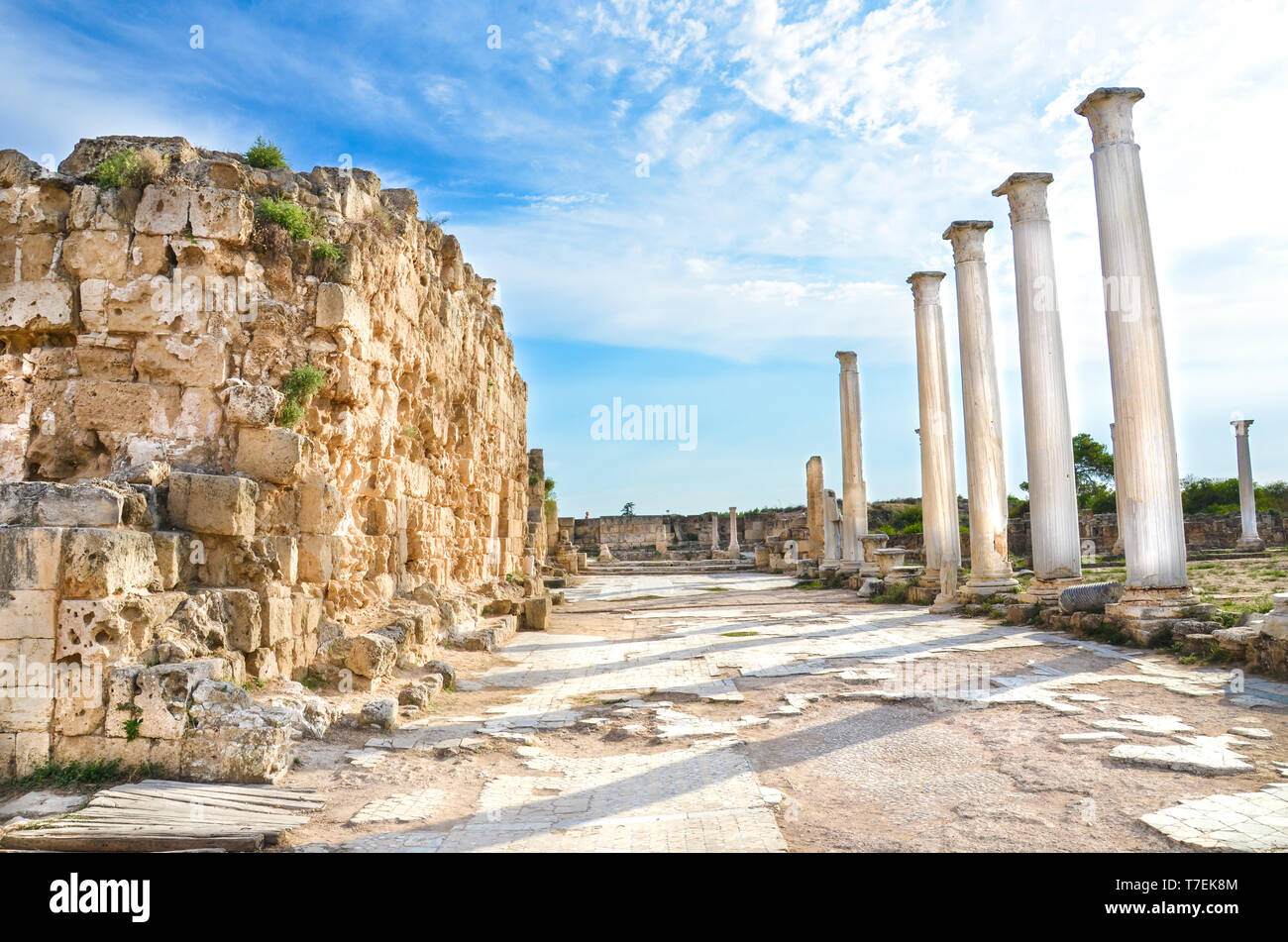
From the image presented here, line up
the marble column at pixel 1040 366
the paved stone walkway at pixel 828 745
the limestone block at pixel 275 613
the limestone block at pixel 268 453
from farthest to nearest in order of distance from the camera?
1. the marble column at pixel 1040 366
2. the limestone block at pixel 268 453
3. the limestone block at pixel 275 613
4. the paved stone walkway at pixel 828 745

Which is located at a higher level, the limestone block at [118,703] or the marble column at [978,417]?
the marble column at [978,417]

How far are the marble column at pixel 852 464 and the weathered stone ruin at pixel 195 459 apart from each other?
15.3m

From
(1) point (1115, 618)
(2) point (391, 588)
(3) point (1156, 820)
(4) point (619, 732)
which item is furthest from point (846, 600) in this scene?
(3) point (1156, 820)

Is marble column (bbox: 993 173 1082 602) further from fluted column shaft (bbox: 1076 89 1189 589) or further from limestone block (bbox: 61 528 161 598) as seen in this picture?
limestone block (bbox: 61 528 161 598)

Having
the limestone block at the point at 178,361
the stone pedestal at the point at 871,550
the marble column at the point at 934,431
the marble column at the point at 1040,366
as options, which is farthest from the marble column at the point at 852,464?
the limestone block at the point at 178,361

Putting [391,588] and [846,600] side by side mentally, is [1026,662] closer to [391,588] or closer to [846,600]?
[391,588]

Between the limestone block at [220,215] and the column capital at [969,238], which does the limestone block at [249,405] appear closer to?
the limestone block at [220,215]

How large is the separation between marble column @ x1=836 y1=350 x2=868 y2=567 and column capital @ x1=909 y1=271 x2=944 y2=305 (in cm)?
621

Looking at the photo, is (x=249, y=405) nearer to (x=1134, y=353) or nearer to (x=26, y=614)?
(x=26, y=614)

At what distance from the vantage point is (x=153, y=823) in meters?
4.10

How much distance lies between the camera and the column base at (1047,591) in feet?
40.1

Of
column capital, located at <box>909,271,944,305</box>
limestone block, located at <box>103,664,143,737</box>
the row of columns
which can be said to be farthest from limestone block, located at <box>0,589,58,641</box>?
column capital, located at <box>909,271,944,305</box>

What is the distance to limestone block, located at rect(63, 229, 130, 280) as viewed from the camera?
693cm

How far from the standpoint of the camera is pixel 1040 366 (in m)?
13.1
